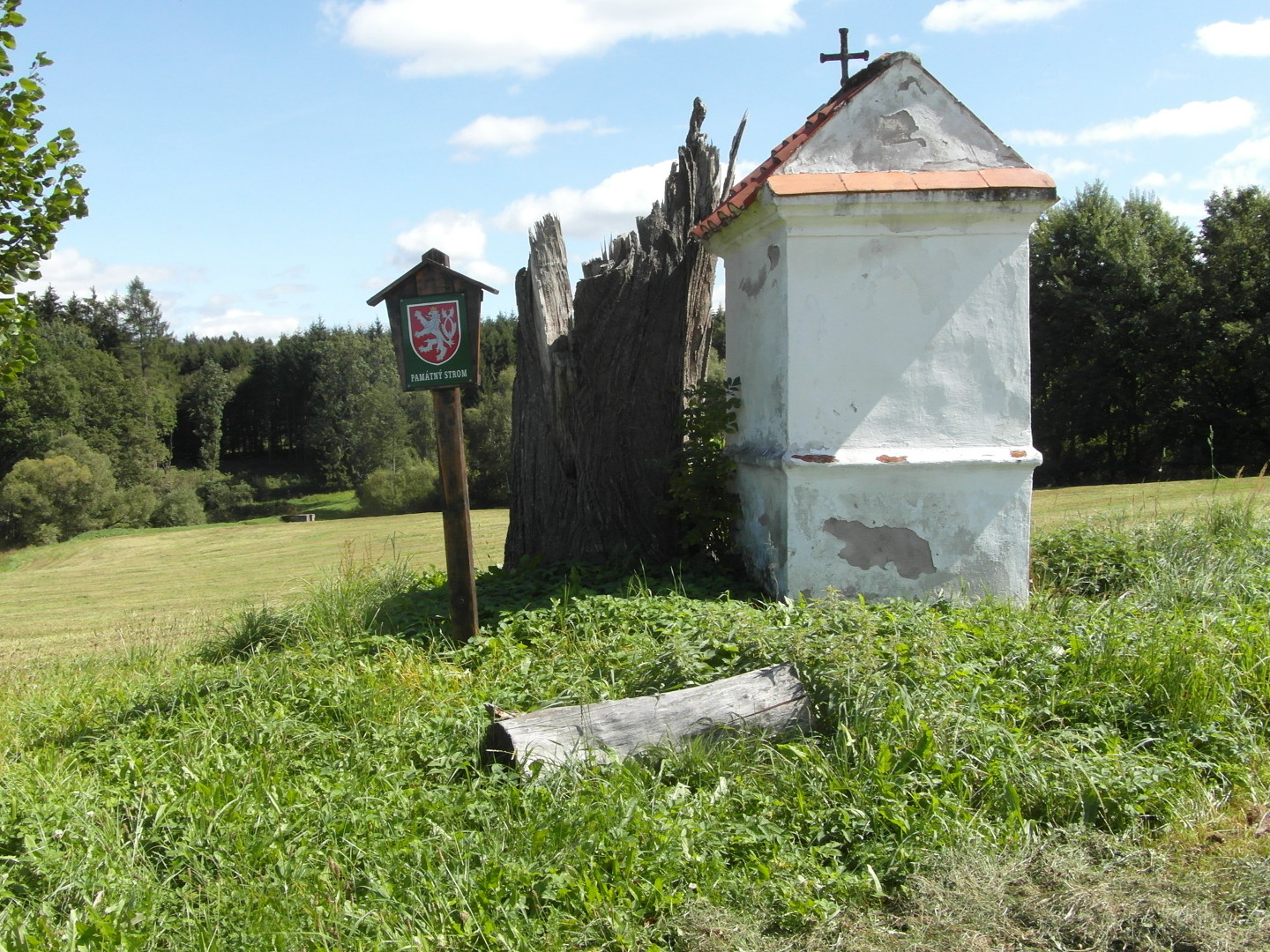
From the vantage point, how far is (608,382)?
8.12m

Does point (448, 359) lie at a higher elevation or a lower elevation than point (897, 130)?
lower

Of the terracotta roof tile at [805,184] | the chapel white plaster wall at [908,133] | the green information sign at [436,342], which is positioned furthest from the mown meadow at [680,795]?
the chapel white plaster wall at [908,133]

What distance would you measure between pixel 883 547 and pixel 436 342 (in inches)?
129

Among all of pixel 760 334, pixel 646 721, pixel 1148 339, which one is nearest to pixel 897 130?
pixel 760 334

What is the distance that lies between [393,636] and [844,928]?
3548 mm

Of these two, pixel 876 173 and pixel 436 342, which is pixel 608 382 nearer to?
pixel 436 342

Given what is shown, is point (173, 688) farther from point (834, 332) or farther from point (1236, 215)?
point (1236, 215)

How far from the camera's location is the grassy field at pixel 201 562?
33.9 ft

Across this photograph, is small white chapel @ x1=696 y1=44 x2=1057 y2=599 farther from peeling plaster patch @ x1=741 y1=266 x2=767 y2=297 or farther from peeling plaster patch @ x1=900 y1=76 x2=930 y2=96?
peeling plaster patch @ x1=741 y1=266 x2=767 y2=297

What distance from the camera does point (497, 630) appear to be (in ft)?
20.2

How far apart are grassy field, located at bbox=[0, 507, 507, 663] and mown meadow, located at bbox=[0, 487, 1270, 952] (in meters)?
2.20

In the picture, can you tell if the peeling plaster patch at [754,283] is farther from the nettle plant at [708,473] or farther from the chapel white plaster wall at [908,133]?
the chapel white plaster wall at [908,133]

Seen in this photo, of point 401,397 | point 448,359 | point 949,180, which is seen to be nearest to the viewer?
point 448,359

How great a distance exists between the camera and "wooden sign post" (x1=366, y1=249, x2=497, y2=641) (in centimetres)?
583
